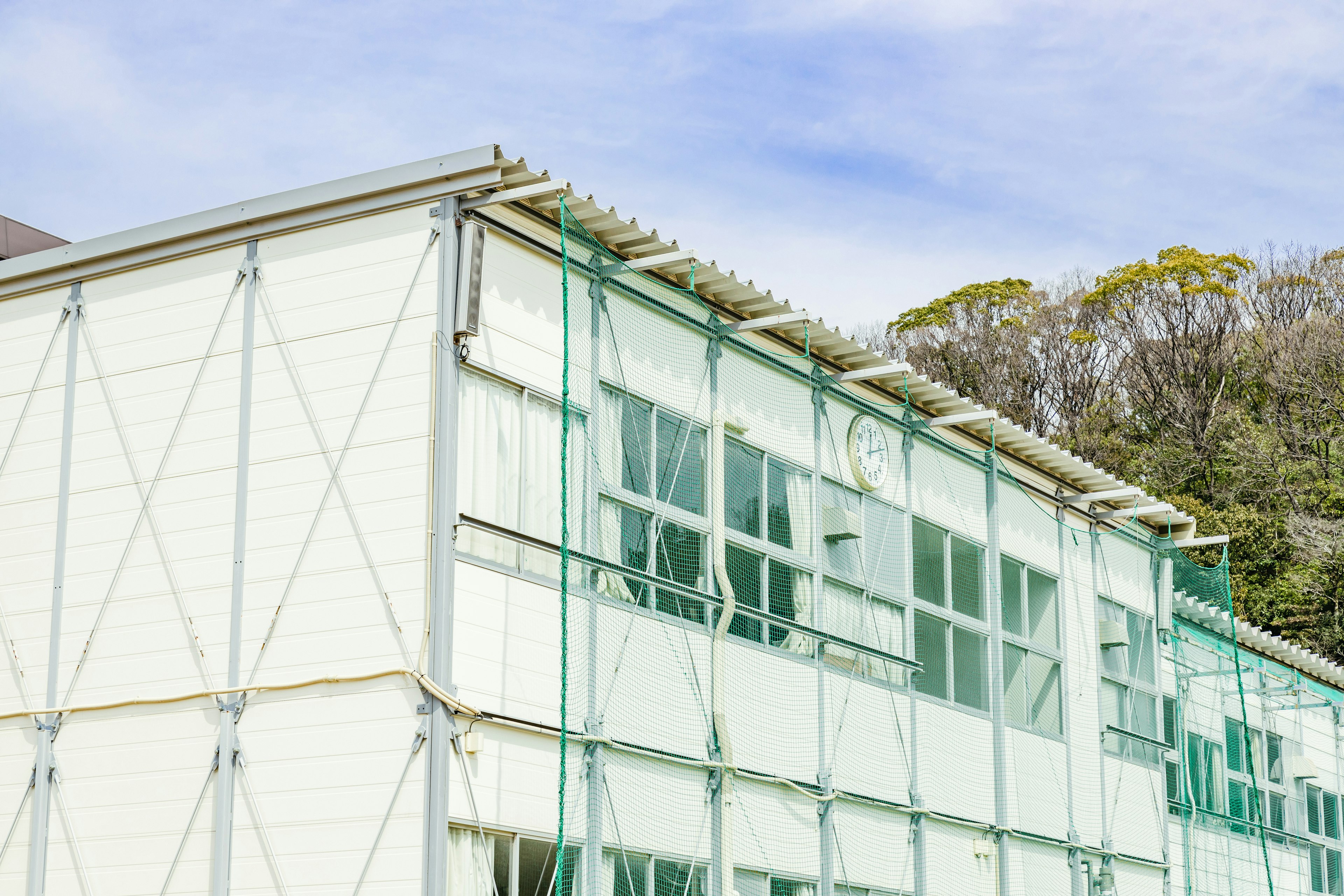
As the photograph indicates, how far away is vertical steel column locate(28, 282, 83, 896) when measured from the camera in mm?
9883

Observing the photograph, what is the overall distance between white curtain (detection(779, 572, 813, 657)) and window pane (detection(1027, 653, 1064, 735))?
4.14 m

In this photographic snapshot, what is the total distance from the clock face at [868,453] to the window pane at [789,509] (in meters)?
0.72

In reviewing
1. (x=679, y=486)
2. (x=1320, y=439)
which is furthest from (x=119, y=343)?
(x=1320, y=439)

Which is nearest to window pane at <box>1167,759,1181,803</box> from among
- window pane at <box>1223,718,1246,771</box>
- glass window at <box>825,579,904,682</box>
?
window pane at <box>1223,718,1246,771</box>

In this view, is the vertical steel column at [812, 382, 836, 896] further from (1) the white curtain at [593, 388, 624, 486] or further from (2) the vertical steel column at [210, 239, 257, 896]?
(2) the vertical steel column at [210, 239, 257, 896]

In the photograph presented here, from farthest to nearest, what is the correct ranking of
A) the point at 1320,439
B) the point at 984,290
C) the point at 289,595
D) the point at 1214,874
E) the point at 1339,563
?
the point at 984,290 < the point at 1320,439 < the point at 1339,563 < the point at 1214,874 < the point at 289,595

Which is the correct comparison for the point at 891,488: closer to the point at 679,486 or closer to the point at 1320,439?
the point at 679,486

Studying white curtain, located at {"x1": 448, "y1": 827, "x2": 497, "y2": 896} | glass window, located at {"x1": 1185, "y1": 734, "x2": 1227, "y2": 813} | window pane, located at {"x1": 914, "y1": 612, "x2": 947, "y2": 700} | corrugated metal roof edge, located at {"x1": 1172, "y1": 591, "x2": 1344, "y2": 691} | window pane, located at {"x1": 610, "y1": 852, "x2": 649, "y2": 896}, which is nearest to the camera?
white curtain, located at {"x1": 448, "y1": 827, "x2": 497, "y2": 896}

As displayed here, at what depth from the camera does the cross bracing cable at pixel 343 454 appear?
9.48 meters

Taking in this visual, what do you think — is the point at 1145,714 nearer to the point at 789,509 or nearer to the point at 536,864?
the point at 789,509

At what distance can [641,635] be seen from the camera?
10203 mm

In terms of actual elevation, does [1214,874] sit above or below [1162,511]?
below

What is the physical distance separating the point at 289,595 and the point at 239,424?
4.16 ft

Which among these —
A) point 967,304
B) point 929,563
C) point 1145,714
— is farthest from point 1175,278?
point 929,563
